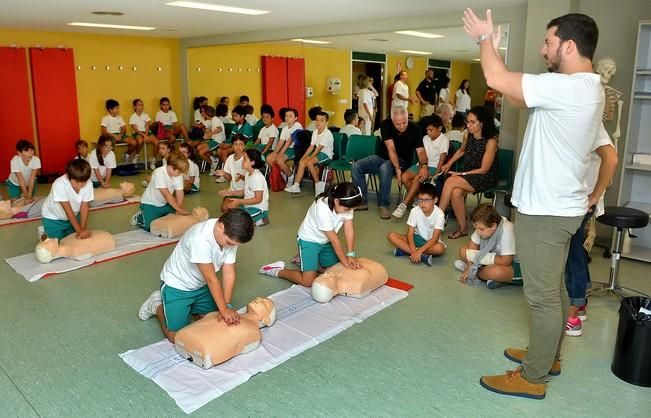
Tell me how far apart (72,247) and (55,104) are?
4.47 m

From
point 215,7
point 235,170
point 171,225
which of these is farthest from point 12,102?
point 171,225

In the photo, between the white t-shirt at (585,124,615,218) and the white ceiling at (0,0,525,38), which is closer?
the white t-shirt at (585,124,615,218)

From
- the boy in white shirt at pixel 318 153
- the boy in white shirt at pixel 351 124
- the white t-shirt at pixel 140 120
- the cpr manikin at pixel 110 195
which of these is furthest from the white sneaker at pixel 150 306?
the white t-shirt at pixel 140 120

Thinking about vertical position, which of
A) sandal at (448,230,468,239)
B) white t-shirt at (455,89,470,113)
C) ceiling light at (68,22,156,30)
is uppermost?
ceiling light at (68,22,156,30)

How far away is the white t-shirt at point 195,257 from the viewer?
2.48 metres

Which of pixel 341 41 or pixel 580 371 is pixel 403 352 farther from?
pixel 341 41

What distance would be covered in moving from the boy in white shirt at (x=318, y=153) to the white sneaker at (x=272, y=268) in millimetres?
2512

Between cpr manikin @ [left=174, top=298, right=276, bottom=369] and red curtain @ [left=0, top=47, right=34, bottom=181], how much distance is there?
5985 millimetres

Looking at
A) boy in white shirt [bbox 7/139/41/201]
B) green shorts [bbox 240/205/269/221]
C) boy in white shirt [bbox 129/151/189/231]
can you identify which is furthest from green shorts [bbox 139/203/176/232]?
boy in white shirt [bbox 7/139/41/201]

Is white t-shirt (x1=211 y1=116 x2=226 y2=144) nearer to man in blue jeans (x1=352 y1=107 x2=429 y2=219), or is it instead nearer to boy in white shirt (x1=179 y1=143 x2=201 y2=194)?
boy in white shirt (x1=179 y1=143 x2=201 y2=194)

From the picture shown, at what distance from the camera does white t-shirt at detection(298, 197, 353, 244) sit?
3281mm

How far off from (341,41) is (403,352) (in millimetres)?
4903

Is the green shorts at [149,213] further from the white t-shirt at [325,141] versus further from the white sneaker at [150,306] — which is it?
the white t-shirt at [325,141]

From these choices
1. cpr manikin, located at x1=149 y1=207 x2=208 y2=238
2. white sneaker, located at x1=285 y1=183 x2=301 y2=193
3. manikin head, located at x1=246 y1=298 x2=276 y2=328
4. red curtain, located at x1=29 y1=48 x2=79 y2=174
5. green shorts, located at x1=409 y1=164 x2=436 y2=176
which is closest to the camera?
manikin head, located at x1=246 y1=298 x2=276 y2=328
